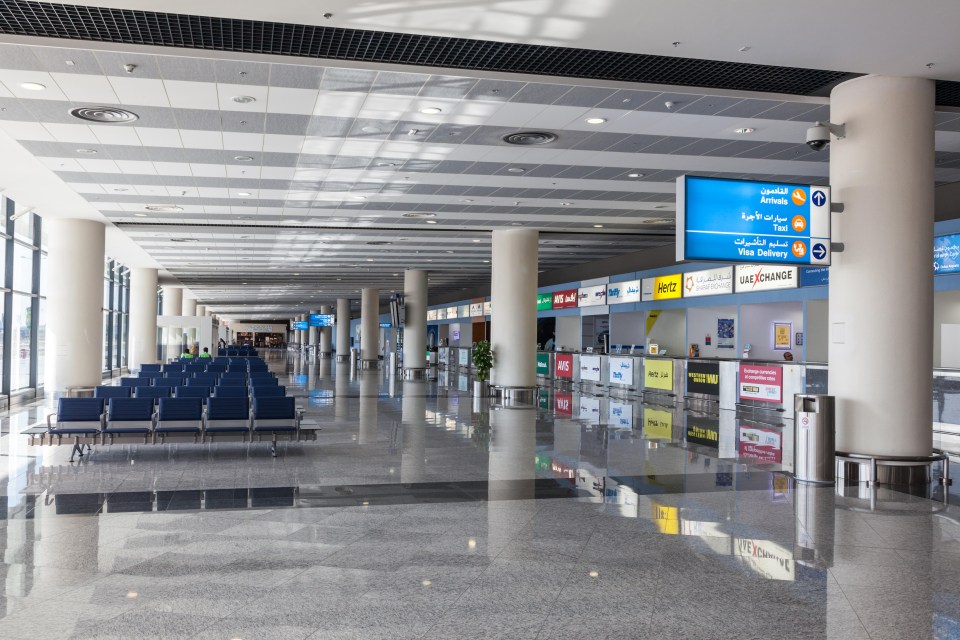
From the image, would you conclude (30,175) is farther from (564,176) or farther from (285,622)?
(285,622)

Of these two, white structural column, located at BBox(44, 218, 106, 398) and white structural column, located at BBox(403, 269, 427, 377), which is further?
white structural column, located at BBox(403, 269, 427, 377)

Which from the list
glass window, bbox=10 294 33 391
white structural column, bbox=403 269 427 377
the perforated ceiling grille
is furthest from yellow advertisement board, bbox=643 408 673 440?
white structural column, bbox=403 269 427 377

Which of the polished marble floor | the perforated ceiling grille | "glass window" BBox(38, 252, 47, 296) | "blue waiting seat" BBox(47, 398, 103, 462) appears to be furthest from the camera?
"glass window" BBox(38, 252, 47, 296)

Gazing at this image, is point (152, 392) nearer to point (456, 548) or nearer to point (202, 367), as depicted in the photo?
point (202, 367)

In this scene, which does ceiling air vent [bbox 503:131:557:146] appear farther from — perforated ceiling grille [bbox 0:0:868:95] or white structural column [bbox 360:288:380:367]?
white structural column [bbox 360:288:380:367]

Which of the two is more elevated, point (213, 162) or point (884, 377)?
point (213, 162)

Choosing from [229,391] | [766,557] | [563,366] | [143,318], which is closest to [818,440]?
[766,557]

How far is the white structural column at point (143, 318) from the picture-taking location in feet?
98.6

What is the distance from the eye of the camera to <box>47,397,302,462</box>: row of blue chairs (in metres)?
9.97

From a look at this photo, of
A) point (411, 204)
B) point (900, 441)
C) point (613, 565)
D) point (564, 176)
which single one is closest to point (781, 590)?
point (613, 565)

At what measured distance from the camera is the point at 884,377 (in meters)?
8.55

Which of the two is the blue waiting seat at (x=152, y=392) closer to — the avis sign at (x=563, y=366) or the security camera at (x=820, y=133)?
the security camera at (x=820, y=133)

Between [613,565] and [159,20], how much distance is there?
6271 millimetres

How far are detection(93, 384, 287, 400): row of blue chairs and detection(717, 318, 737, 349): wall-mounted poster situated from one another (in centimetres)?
1292
